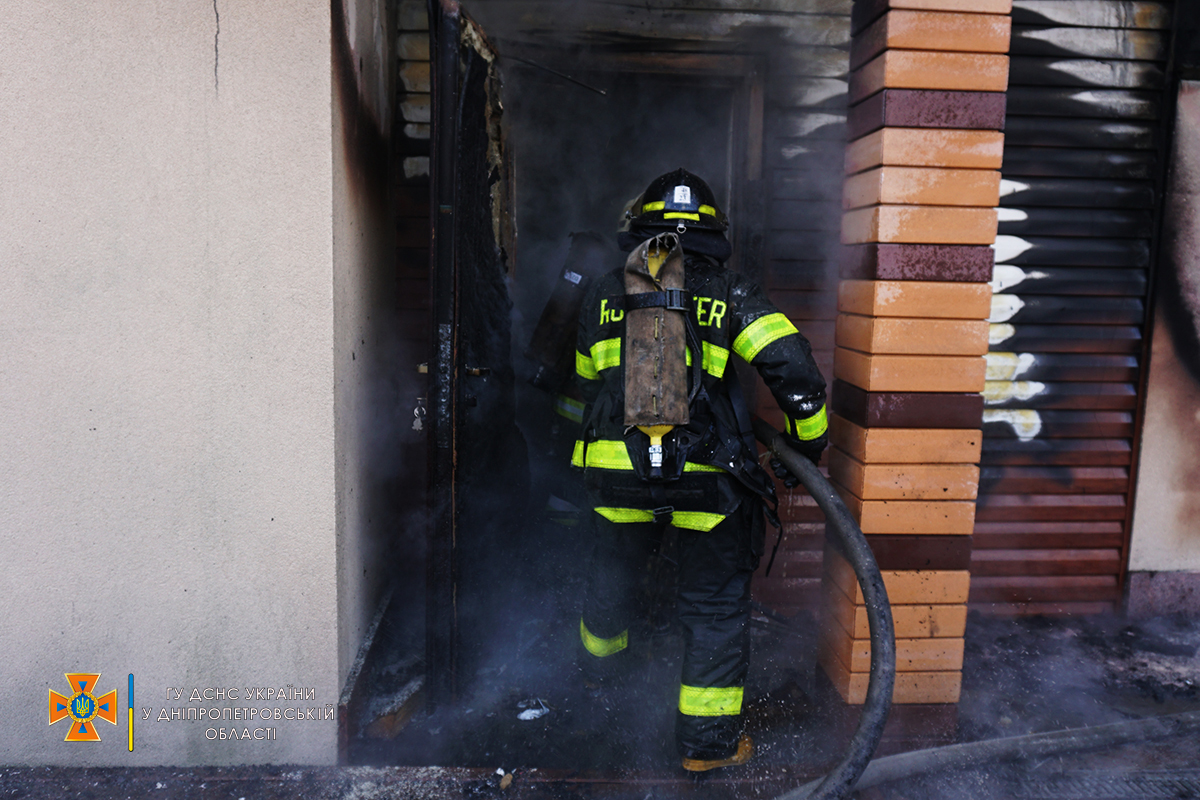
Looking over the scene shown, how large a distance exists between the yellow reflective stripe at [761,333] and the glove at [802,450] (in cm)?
38

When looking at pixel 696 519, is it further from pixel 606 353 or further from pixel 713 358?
pixel 606 353

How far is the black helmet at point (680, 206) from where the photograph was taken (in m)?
2.87

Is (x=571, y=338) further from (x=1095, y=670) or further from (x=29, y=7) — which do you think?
(x=1095, y=670)

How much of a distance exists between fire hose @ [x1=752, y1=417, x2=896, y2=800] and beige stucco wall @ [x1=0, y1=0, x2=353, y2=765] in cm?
176

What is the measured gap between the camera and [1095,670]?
141 inches

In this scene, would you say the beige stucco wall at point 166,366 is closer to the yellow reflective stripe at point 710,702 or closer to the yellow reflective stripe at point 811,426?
the yellow reflective stripe at point 710,702

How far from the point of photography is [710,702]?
274 cm

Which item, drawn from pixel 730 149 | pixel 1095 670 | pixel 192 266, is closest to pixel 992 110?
pixel 730 149

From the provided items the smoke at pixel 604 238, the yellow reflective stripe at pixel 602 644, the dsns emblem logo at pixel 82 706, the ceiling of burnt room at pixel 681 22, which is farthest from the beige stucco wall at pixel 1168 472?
the dsns emblem logo at pixel 82 706

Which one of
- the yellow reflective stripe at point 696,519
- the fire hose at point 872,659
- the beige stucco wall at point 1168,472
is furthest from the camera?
the beige stucco wall at point 1168,472

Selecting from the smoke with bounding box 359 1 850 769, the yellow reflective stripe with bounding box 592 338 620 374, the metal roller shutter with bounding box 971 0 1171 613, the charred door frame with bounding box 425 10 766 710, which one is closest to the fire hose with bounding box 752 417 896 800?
the smoke with bounding box 359 1 850 769

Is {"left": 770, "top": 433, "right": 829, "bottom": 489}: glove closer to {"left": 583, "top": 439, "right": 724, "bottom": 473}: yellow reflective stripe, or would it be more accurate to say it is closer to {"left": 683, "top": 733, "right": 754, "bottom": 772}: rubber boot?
{"left": 583, "top": 439, "right": 724, "bottom": 473}: yellow reflective stripe

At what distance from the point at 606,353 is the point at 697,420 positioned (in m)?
0.46

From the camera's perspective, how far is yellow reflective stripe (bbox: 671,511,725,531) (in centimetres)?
273
